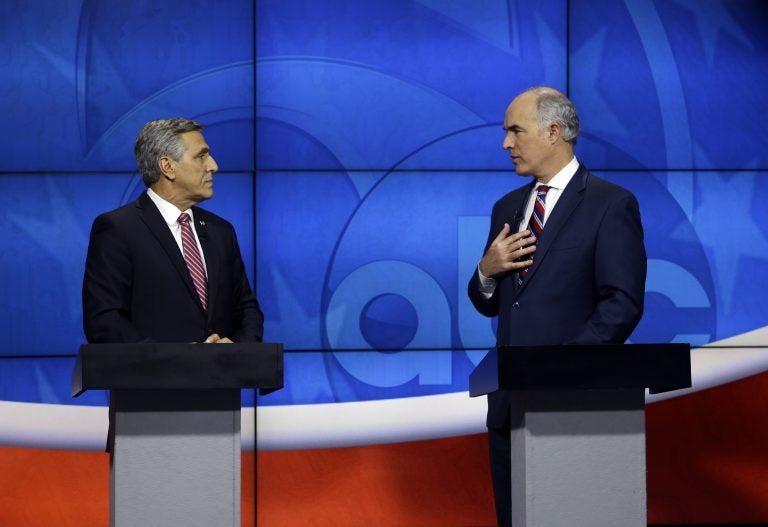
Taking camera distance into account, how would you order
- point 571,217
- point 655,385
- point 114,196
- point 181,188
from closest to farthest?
point 655,385, point 571,217, point 181,188, point 114,196

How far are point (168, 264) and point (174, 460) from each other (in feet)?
2.18

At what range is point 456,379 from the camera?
464cm

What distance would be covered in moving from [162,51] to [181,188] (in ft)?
5.67

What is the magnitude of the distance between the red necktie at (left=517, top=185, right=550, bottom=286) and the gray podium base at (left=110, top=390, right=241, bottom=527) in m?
0.84

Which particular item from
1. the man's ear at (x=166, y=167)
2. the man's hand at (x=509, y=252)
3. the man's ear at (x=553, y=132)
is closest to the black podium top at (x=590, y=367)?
the man's hand at (x=509, y=252)

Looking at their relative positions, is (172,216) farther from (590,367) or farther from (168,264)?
(590,367)

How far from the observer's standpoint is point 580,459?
7.82 ft

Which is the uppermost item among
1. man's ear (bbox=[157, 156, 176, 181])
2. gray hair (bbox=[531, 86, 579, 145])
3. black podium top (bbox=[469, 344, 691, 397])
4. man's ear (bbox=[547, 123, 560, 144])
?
gray hair (bbox=[531, 86, 579, 145])

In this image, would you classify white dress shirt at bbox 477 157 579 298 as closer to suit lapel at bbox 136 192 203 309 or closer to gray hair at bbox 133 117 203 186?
suit lapel at bbox 136 192 203 309

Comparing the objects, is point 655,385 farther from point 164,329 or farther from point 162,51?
point 162,51

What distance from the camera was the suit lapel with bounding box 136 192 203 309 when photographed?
9.62 ft

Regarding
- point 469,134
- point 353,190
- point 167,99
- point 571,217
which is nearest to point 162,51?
point 167,99

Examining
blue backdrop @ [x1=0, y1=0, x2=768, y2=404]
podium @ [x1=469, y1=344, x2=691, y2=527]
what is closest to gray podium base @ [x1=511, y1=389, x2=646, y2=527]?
podium @ [x1=469, y1=344, x2=691, y2=527]

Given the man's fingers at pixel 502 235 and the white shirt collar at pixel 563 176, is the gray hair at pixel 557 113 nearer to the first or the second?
the white shirt collar at pixel 563 176
